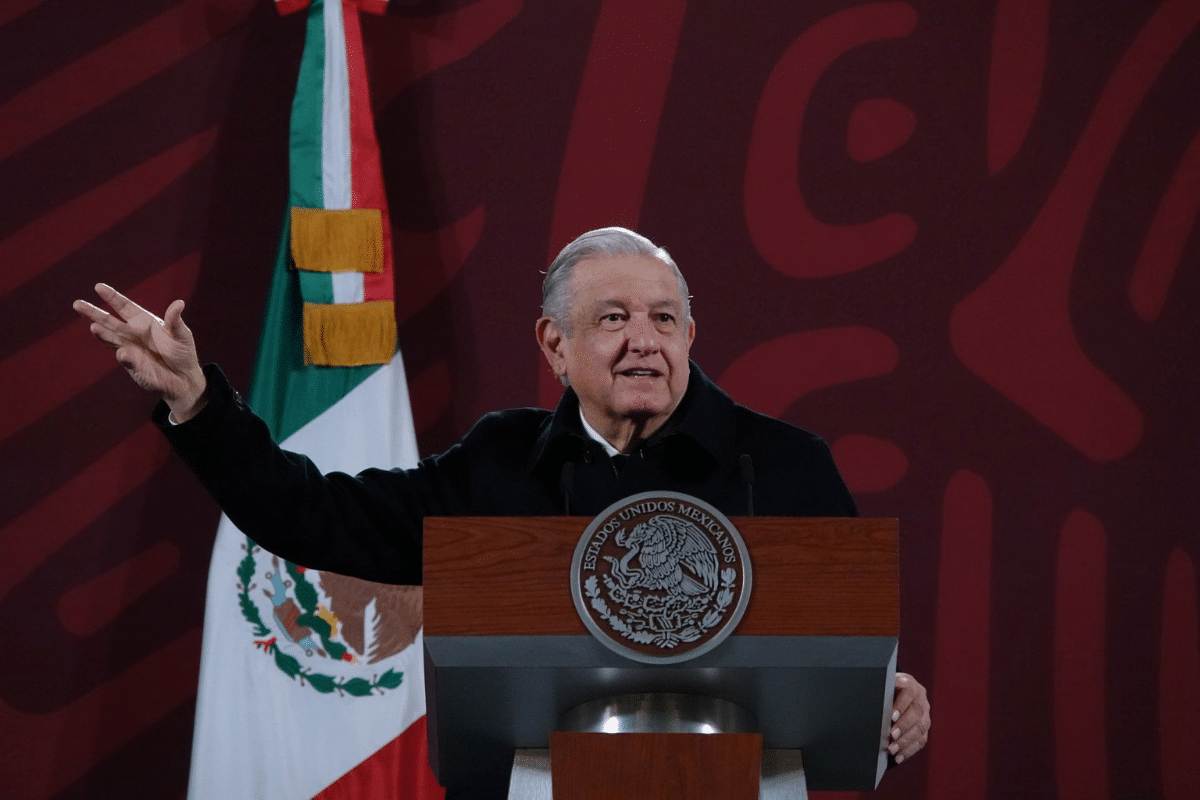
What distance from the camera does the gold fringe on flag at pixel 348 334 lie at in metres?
2.90

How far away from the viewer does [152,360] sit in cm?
142

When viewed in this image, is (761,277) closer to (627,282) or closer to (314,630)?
(314,630)

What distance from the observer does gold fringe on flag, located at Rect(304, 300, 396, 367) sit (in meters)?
2.90

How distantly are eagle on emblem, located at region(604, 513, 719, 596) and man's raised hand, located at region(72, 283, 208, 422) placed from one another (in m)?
0.60

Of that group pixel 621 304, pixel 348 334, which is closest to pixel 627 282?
pixel 621 304

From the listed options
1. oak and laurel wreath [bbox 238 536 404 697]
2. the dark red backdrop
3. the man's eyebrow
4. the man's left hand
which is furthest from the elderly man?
the dark red backdrop

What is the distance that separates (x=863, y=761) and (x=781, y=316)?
6.86 feet

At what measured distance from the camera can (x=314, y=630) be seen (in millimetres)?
2836

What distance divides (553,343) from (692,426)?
28 cm

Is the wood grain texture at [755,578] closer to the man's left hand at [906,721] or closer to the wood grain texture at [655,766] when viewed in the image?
the wood grain texture at [655,766]

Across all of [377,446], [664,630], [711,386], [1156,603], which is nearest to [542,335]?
[711,386]

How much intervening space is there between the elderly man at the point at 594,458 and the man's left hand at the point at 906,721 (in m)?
0.35

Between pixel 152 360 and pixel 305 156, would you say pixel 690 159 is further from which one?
pixel 152 360

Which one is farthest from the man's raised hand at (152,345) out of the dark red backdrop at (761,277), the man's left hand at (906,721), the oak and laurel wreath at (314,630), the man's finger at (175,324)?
the dark red backdrop at (761,277)
